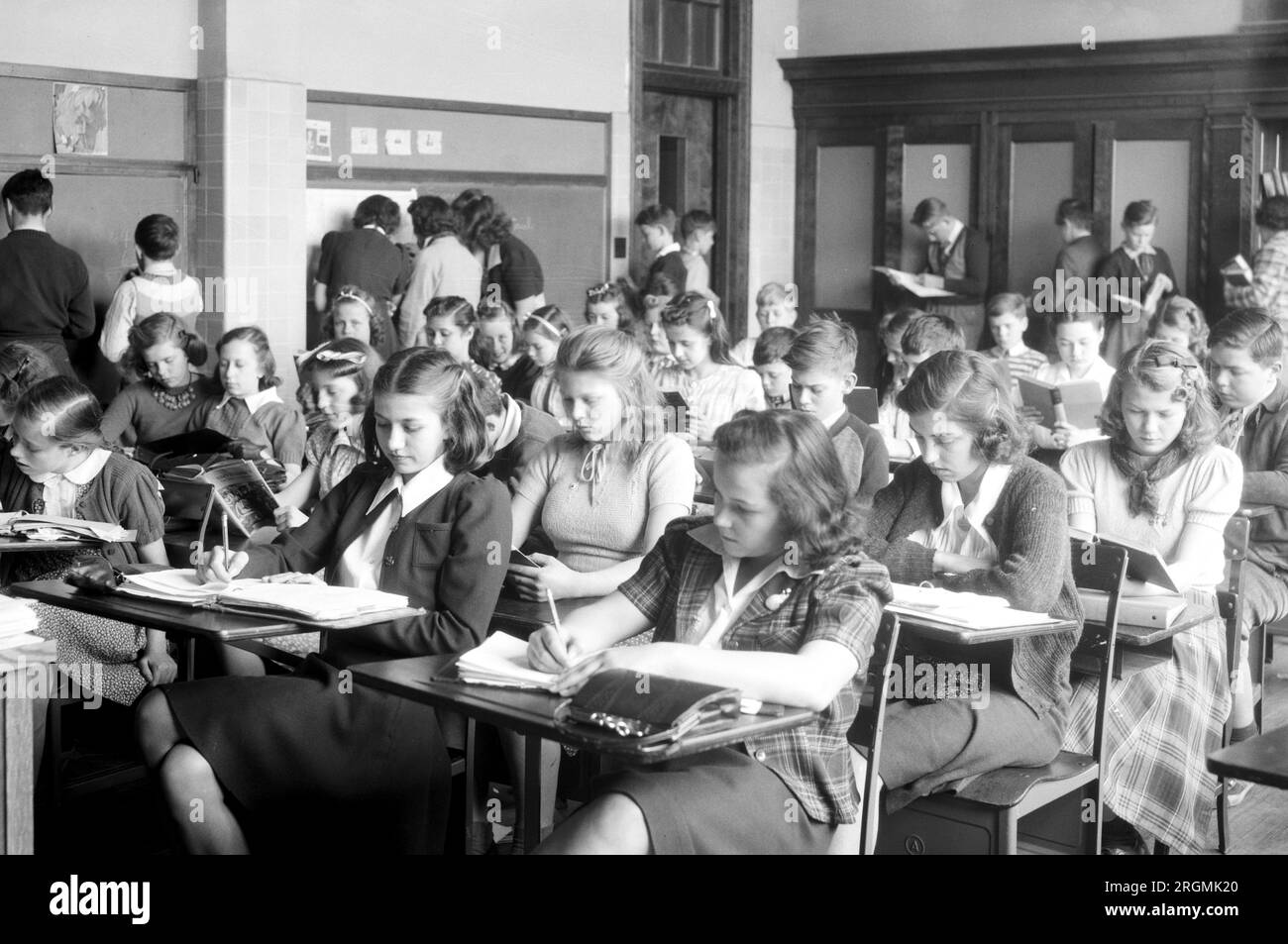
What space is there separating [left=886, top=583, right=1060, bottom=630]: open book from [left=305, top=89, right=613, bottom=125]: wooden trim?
5889 mm

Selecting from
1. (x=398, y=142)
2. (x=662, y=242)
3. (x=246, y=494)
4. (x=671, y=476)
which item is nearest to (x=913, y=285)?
(x=662, y=242)

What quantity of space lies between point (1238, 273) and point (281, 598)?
7.16 m

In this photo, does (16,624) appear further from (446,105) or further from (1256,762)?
(446,105)

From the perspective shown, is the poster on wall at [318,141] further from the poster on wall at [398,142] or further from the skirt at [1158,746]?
the skirt at [1158,746]

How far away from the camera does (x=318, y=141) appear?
8.29 meters

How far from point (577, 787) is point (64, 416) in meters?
1.53

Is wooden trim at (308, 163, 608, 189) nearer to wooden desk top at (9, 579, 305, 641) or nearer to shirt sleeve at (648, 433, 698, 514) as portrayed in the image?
shirt sleeve at (648, 433, 698, 514)

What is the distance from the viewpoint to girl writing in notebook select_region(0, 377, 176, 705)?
3914mm

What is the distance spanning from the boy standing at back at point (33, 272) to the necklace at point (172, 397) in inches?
53.2

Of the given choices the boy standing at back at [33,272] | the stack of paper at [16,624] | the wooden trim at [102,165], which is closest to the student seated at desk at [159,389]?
the boy standing at back at [33,272]
